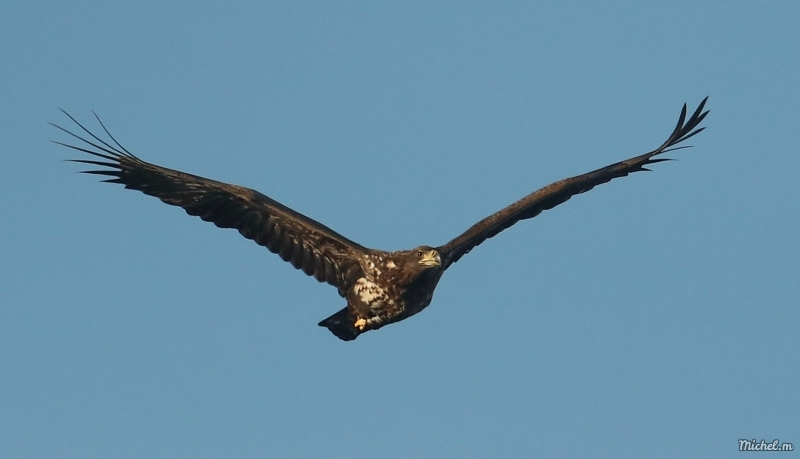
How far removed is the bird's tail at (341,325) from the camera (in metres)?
13.9

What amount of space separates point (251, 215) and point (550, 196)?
12.1ft

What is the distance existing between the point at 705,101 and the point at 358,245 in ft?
15.9

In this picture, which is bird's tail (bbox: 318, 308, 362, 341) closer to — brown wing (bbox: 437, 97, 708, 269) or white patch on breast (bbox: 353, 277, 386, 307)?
white patch on breast (bbox: 353, 277, 386, 307)

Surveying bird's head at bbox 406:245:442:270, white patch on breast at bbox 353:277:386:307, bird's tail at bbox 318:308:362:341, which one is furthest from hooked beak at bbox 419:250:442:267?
bird's tail at bbox 318:308:362:341

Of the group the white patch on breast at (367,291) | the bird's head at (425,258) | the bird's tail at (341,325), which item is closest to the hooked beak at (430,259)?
the bird's head at (425,258)

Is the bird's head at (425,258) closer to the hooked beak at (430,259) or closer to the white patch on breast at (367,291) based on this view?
the hooked beak at (430,259)

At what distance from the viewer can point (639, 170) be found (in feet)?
51.0

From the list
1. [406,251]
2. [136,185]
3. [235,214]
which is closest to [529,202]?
[406,251]

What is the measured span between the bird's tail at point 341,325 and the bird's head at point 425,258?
1.15 meters

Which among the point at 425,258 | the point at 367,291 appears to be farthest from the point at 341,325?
the point at 425,258

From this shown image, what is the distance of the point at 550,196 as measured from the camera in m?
14.9

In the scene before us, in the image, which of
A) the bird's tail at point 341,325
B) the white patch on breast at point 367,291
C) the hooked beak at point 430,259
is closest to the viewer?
the hooked beak at point 430,259

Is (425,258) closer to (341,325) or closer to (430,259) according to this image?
(430,259)

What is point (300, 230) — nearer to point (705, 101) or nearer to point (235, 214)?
point (235, 214)
